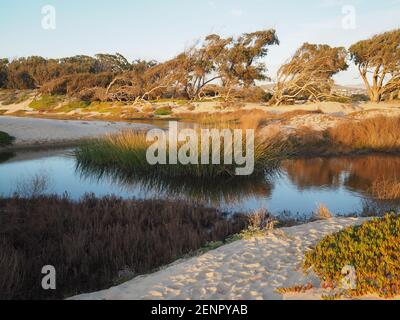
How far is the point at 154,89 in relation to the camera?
4084cm

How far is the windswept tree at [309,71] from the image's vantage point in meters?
36.8

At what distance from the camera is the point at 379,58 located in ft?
135

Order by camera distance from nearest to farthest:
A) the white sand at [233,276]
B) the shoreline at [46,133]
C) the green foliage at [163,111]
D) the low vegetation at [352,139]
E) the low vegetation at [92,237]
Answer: the white sand at [233,276]
the low vegetation at [92,237]
the low vegetation at [352,139]
the shoreline at [46,133]
the green foliage at [163,111]

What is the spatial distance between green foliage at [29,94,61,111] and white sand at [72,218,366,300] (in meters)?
39.5

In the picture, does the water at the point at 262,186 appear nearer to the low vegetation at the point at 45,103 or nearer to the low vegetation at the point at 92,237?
the low vegetation at the point at 92,237

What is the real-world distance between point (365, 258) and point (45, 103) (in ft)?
141

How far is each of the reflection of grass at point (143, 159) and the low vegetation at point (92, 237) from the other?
3.34m

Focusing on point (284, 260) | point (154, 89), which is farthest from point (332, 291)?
point (154, 89)

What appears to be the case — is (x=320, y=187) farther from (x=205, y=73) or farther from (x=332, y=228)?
(x=205, y=73)

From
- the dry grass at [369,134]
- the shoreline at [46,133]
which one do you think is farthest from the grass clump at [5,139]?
the dry grass at [369,134]

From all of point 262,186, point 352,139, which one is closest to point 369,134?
point 352,139

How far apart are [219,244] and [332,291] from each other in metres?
2.34

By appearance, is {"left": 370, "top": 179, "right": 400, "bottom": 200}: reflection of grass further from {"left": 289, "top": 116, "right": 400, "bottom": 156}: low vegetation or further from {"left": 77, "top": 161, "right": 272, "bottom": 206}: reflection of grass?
{"left": 289, "top": 116, "right": 400, "bottom": 156}: low vegetation

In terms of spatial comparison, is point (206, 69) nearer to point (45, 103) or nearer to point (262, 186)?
point (45, 103)
